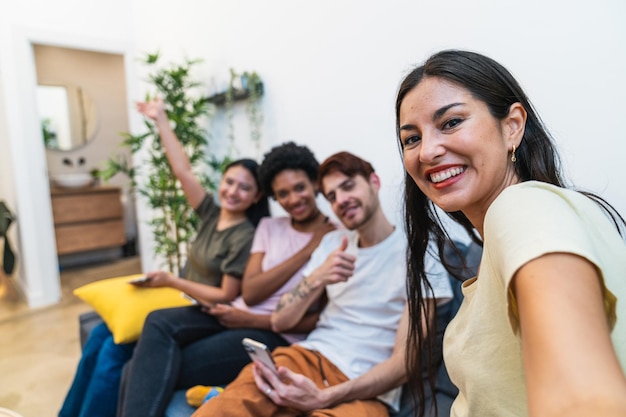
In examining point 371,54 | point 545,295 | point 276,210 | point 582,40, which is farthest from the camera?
point 276,210

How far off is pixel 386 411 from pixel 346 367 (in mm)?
157

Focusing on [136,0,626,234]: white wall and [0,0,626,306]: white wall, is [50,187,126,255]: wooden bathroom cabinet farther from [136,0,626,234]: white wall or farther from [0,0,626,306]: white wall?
[136,0,626,234]: white wall

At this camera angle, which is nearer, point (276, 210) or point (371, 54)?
point (371, 54)

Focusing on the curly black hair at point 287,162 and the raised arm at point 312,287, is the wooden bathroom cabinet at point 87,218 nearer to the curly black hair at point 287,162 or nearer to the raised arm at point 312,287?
the curly black hair at point 287,162

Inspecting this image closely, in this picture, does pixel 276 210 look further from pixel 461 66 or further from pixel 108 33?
pixel 108 33

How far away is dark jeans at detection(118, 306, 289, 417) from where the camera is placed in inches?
52.4

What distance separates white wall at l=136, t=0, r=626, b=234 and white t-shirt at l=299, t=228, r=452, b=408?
0.25 metres

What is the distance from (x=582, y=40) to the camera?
109 cm

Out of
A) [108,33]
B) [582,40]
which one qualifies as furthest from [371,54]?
[108,33]

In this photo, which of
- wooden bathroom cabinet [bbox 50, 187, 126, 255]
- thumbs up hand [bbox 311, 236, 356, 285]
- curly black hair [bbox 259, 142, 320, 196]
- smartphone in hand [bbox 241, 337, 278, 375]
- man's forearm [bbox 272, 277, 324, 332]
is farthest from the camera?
wooden bathroom cabinet [bbox 50, 187, 126, 255]

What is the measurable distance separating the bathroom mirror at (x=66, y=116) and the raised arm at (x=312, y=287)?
4.42m

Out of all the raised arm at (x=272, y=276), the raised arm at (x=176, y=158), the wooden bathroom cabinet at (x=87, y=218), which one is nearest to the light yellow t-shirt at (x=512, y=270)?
the raised arm at (x=272, y=276)

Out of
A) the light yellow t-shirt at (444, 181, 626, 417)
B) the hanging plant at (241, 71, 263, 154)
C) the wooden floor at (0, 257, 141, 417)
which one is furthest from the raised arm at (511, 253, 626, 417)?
the wooden floor at (0, 257, 141, 417)

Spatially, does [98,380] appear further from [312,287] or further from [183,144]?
[183,144]
